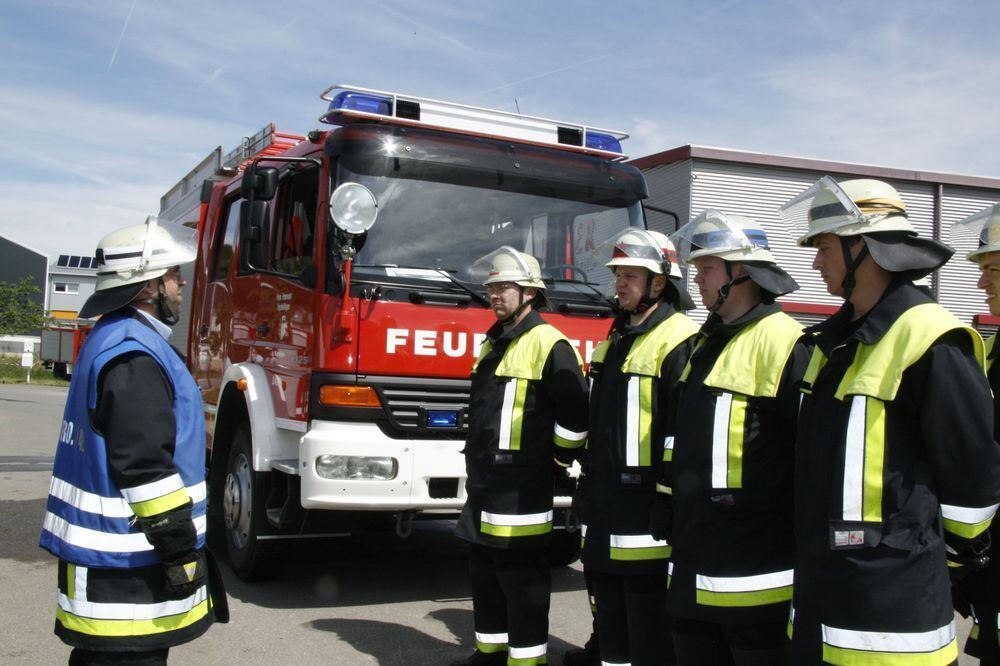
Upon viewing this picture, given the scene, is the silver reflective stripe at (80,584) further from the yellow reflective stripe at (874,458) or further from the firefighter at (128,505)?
the yellow reflective stripe at (874,458)

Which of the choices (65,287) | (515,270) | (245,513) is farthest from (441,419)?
(65,287)

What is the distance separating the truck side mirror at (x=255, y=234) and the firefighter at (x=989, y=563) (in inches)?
144

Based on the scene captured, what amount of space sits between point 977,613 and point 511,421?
6.31 feet

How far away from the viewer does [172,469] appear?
2.71 metres

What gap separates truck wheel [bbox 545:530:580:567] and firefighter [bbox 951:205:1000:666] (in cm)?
348

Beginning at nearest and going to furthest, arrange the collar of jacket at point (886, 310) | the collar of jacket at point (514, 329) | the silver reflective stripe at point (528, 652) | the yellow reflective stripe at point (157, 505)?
1. the collar of jacket at point (886, 310)
2. the yellow reflective stripe at point (157, 505)
3. the silver reflective stripe at point (528, 652)
4. the collar of jacket at point (514, 329)

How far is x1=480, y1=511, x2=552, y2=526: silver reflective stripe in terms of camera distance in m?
4.02

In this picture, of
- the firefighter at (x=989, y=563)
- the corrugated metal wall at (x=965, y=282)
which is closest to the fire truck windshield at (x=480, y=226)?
the firefighter at (x=989, y=563)

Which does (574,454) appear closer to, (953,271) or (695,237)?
(695,237)

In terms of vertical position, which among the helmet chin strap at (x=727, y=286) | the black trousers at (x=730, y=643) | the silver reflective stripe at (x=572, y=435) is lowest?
the black trousers at (x=730, y=643)

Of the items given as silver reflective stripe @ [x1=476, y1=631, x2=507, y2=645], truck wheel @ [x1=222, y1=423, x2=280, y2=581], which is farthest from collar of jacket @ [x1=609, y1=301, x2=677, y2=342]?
truck wheel @ [x1=222, y1=423, x2=280, y2=581]

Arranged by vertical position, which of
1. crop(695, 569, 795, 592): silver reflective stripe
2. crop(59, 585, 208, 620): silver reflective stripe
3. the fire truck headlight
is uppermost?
the fire truck headlight

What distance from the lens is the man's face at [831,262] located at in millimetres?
2459

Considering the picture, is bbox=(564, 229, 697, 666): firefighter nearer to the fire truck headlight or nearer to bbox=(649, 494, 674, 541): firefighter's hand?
bbox=(649, 494, 674, 541): firefighter's hand
